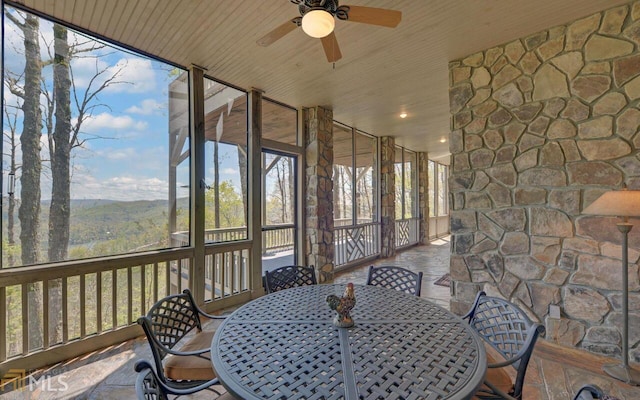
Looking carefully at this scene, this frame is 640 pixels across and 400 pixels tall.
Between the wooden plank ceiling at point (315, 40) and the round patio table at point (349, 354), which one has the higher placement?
the wooden plank ceiling at point (315, 40)

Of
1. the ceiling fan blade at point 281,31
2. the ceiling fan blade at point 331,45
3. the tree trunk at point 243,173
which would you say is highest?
the ceiling fan blade at point 281,31

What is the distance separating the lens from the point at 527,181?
2799 millimetres

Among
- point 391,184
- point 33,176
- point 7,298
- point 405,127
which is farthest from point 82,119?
point 391,184

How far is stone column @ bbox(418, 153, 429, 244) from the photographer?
337 inches

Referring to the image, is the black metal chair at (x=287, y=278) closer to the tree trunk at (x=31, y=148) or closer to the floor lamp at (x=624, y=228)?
the tree trunk at (x=31, y=148)

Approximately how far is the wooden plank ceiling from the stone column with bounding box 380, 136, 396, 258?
268cm

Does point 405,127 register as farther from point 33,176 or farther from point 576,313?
point 33,176

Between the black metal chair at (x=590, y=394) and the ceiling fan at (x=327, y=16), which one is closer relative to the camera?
the black metal chair at (x=590, y=394)

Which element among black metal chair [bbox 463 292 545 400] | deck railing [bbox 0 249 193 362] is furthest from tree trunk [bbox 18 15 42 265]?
black metal chair [bbox 463 292 545 400]

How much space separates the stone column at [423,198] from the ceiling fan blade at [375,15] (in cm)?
733

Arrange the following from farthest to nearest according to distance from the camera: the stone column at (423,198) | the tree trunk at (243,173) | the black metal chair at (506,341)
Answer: the stone column at (423,198) → the tree trunk at (243,173) → the black metal chair at (506,341)

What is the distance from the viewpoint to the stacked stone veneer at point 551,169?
7.73ft

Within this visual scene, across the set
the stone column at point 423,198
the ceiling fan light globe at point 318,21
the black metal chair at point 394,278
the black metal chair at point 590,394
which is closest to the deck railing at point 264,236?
the black metal chair at point 394,278

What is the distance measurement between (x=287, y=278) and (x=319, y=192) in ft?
7.84
